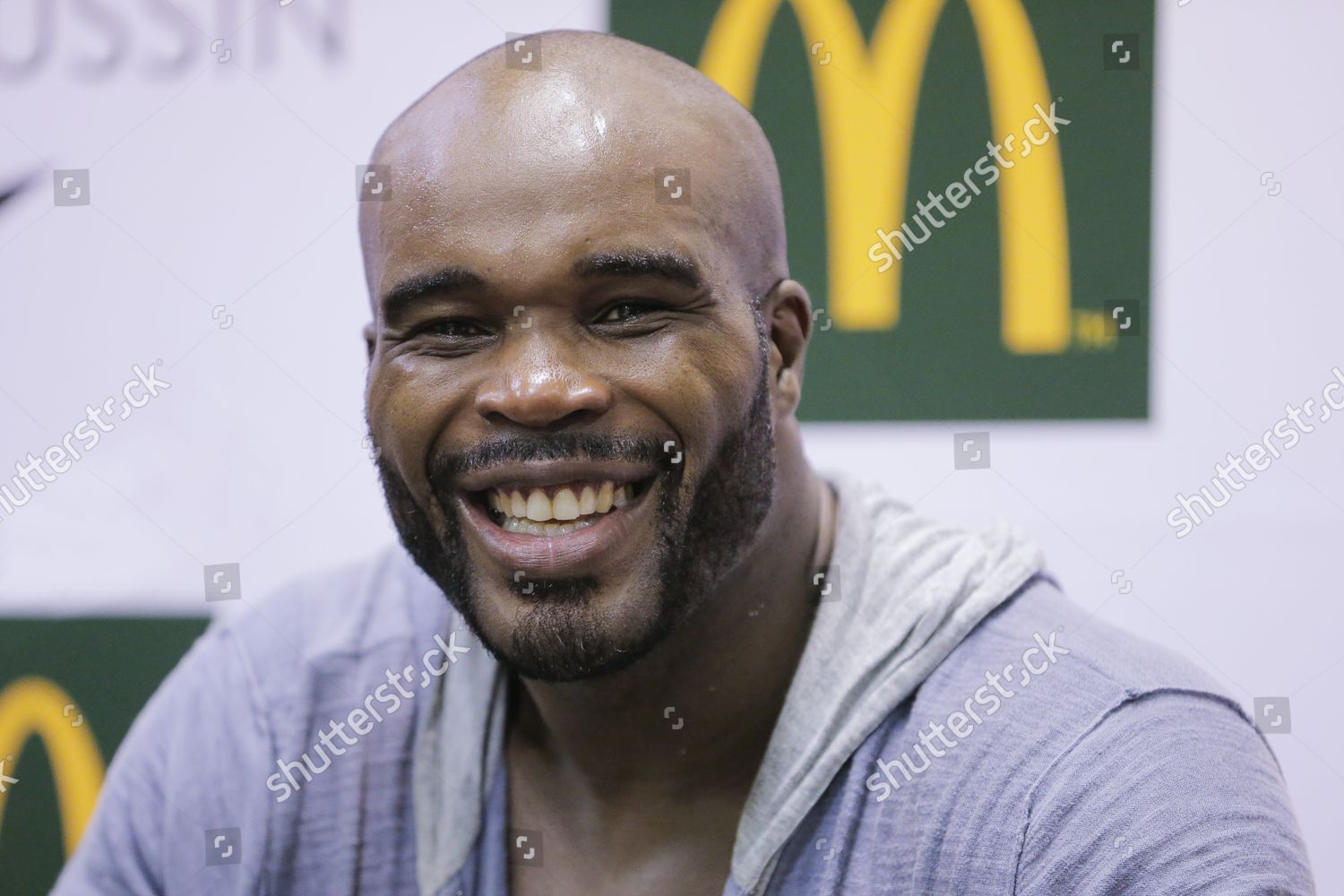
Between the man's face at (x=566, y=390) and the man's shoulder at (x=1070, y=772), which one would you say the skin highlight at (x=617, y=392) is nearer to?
the man's face at (x=566, y=390)

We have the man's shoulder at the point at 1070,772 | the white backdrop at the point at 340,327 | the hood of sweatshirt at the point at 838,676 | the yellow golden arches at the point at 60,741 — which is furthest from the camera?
the yellow golden arches at the point at 60,741

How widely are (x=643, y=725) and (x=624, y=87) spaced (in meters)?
0.55

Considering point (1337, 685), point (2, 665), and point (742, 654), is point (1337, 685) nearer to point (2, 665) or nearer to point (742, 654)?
point (742, 654)

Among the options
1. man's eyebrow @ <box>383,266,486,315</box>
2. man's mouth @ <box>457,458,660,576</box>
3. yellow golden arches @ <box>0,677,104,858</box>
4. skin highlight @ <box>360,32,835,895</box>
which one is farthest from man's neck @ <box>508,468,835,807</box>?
yellow golden arches @ <box>0,677,104,858</box>

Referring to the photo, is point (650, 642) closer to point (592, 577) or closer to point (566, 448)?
point (592, 577)

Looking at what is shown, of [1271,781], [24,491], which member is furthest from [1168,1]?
[24,491]

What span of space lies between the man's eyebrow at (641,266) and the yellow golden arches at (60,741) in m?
1.20

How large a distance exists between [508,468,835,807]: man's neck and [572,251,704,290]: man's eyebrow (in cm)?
24

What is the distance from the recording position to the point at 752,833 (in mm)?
967

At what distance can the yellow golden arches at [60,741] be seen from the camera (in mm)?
1654

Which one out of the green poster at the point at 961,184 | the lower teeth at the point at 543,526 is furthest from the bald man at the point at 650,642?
the green poster at the point at 961,184

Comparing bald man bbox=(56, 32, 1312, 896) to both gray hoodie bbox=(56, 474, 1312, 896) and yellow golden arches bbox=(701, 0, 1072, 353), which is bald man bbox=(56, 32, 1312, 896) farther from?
yellow golden arches bbox=(701, 0, 1072, 353)

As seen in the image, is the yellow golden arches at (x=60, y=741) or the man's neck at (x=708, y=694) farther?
the yellow golden arches at (x=60, y=741)

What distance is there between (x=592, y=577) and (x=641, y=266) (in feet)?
0.81
